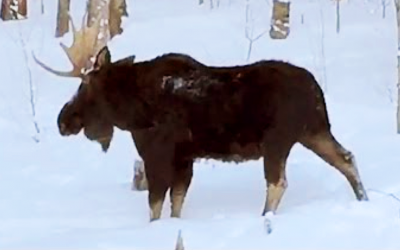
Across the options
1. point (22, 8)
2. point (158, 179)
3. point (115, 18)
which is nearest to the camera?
point (158, 179)

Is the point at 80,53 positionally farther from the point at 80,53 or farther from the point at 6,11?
the point at 6,11

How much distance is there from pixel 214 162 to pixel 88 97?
5.62 ft

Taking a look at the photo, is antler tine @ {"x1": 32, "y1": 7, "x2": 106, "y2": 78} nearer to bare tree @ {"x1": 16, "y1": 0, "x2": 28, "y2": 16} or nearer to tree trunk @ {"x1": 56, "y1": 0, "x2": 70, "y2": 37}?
tree trunk @ {"x1": 56, "y1": 0, "x2": 70, "y2": 37}

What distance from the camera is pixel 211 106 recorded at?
307 inches

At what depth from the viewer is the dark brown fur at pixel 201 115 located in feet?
25.3

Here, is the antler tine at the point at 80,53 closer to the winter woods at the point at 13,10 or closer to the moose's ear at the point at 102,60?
the moose's ear at the point at 102,60

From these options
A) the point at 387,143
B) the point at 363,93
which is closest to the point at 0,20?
the point at 363,93

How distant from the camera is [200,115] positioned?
779 cm

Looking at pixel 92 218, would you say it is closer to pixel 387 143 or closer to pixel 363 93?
pixel 387 143

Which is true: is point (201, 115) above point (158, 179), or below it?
above

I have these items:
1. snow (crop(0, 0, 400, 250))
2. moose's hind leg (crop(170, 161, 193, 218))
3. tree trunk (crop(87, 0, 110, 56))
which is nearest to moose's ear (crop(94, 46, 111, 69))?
moose's hind leg (crop(170, 161, 193, 218))

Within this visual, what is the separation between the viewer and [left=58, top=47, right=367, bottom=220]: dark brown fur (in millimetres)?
7707

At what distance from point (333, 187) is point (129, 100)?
1579 mm

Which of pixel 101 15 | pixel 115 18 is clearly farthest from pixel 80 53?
pixel 115 18
